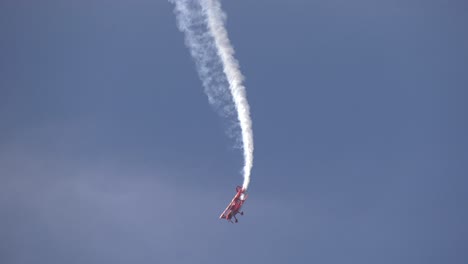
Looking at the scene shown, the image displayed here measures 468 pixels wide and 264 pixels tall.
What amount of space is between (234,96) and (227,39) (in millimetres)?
4408

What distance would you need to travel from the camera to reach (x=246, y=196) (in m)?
91.2

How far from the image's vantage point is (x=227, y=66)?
292 ft

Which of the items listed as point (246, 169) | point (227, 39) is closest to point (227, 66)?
point (227, 39)

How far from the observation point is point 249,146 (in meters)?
89.0

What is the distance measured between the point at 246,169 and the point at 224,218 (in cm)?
528

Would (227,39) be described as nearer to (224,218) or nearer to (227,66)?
(227,66)

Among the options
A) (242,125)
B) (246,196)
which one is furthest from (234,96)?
(246,196)

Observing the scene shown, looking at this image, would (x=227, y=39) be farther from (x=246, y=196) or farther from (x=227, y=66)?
(x=246, y=196)

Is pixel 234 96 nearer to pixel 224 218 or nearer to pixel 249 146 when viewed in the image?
pixel 249 146

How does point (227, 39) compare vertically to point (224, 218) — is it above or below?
above

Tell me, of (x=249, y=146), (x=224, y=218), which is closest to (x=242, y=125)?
(x=249, y=146)

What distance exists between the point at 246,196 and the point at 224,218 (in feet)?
8.94

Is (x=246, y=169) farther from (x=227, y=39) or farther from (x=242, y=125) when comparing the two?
(x=227, y=39)

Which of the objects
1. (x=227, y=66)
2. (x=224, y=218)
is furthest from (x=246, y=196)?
(x=227, y=66)
